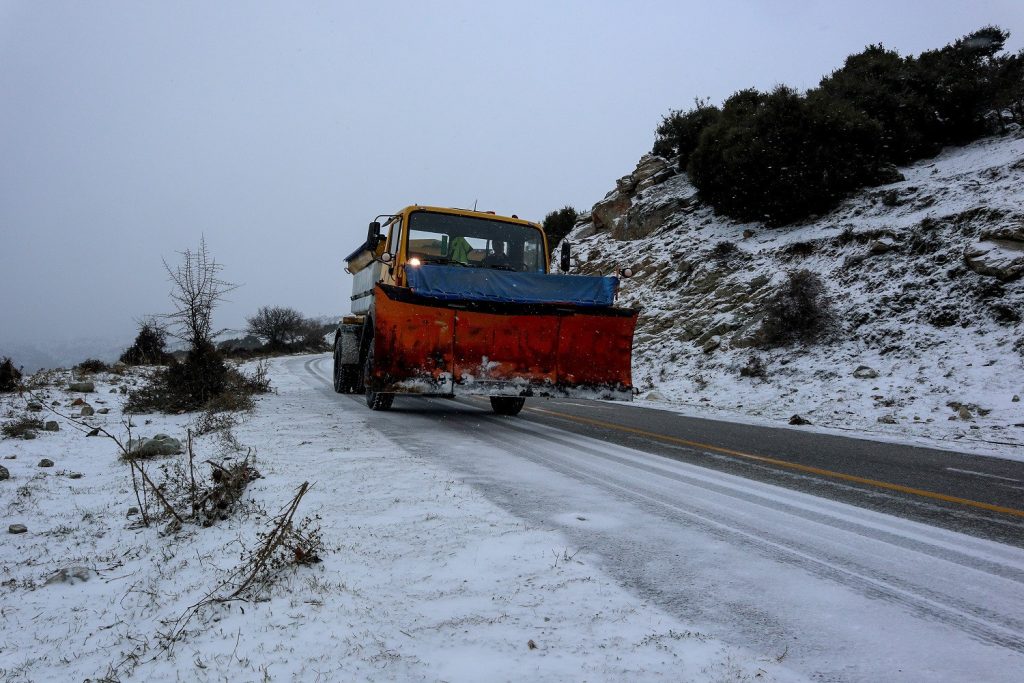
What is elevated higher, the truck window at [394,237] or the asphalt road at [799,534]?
the truck window at [394,237]

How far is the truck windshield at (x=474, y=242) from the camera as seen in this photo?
8.91 m

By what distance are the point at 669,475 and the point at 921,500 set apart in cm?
183

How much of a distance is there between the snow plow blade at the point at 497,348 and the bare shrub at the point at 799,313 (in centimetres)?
747

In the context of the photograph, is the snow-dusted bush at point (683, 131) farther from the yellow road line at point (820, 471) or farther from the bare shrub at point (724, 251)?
the yellow road line at point (820, 471)

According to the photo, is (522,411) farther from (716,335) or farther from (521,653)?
(521,653)

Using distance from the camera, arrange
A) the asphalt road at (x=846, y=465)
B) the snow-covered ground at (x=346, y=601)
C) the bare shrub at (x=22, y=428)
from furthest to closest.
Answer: the bare shrub at (x=22, y=428), the asphalt road at (x=846, y=465), the snow-covered ground at (x=346, y=601)

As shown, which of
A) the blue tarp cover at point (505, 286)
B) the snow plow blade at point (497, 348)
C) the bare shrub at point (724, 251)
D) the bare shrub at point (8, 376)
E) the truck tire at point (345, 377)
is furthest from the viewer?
the bare shrub at point (724, 251)

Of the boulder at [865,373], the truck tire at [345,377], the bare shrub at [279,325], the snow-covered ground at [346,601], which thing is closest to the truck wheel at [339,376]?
the truck tire at [345,377]

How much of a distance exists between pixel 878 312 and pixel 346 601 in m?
13.4

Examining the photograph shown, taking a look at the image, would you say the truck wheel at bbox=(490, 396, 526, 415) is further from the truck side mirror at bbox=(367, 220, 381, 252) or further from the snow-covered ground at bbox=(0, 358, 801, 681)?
the snow-covered ground at bbox=(0, 358, 801, 681)

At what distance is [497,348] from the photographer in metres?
7.61

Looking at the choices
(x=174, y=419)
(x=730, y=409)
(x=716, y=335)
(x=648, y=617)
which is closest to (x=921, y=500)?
(x=648, y=617)

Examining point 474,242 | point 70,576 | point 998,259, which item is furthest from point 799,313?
point 70,576

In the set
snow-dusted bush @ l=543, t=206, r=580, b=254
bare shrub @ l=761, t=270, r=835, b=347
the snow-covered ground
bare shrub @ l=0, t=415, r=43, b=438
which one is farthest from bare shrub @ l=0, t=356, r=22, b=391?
snow-dusted bush @ l=543, t=206, r=580, b=254
